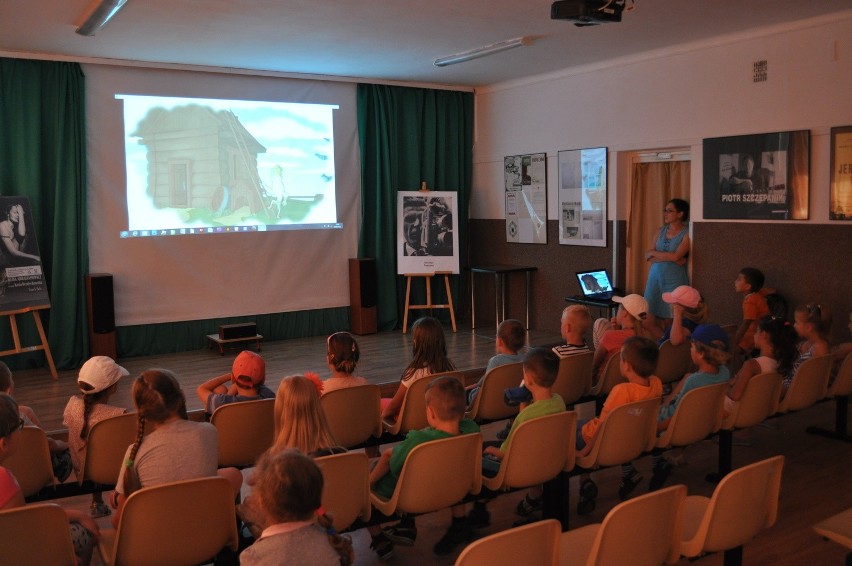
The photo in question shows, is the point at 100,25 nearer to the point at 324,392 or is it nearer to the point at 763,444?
the point at 324,392

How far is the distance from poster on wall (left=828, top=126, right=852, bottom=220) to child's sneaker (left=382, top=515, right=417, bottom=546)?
15.6ft

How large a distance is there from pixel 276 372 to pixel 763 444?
4337 millimetres

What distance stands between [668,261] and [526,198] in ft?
8.15

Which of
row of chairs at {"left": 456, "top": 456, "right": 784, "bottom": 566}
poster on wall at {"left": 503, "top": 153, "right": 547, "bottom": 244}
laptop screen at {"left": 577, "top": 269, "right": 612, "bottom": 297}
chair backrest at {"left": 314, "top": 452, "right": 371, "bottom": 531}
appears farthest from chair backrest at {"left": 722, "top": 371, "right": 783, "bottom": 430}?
poster on wall at {"left": 503, "top": 153, "right": 547, "bottom": 244}

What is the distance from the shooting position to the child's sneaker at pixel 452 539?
139 inches

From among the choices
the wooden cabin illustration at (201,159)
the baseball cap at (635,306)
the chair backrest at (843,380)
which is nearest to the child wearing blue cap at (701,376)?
the baseball cap at (635,306)

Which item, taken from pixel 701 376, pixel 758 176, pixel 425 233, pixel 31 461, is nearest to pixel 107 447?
pixel 31 461

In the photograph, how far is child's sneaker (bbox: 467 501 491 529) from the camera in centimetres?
381

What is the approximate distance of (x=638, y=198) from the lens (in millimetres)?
8250

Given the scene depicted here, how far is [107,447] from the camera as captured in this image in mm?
3377

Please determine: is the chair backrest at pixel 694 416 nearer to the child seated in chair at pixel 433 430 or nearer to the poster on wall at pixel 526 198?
the child seated in chair at pixel 433 430

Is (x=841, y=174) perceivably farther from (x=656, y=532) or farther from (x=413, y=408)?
(x=656, y=532)

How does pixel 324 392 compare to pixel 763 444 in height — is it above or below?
above

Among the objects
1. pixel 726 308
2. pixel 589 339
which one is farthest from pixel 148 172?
pixel 726 308
